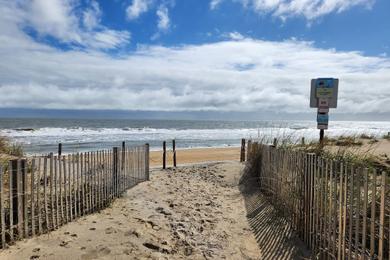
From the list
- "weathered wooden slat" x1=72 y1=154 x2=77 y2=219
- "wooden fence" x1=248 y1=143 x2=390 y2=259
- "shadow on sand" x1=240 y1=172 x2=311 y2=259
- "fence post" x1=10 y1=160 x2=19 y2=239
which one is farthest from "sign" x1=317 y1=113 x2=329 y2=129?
"fence post" x1=10 y1=160 x2=19 y2=239

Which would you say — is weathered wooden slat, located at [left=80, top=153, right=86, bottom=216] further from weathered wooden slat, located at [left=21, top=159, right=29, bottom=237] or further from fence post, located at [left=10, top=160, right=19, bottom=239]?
fence post, located at [left=10, top=160, right=19, bottom=239]

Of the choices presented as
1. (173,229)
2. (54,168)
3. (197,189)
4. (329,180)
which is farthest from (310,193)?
(197,189)

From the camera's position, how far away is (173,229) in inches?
271

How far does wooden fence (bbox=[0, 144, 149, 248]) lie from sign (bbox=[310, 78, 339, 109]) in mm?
5782

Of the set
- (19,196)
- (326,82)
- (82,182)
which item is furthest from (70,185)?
(326,82)

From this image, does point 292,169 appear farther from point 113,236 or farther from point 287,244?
point 113,236

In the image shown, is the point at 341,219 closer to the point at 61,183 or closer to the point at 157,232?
the point at 157,232

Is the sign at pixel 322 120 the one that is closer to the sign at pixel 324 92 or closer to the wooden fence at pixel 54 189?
the sign at pixel 324 92

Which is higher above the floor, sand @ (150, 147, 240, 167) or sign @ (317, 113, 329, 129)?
A: sign @ (317, 113, 329, 129)

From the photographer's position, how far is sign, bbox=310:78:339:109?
1107cm

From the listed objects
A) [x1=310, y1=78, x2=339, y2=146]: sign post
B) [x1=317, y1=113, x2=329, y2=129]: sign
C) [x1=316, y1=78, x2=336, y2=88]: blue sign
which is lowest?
[x1=317, y1=113, x2=329, y2=129]: sign

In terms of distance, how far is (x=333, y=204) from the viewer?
5.20 metres

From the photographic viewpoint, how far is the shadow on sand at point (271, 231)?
241 inches

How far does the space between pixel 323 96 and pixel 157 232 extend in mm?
6896
